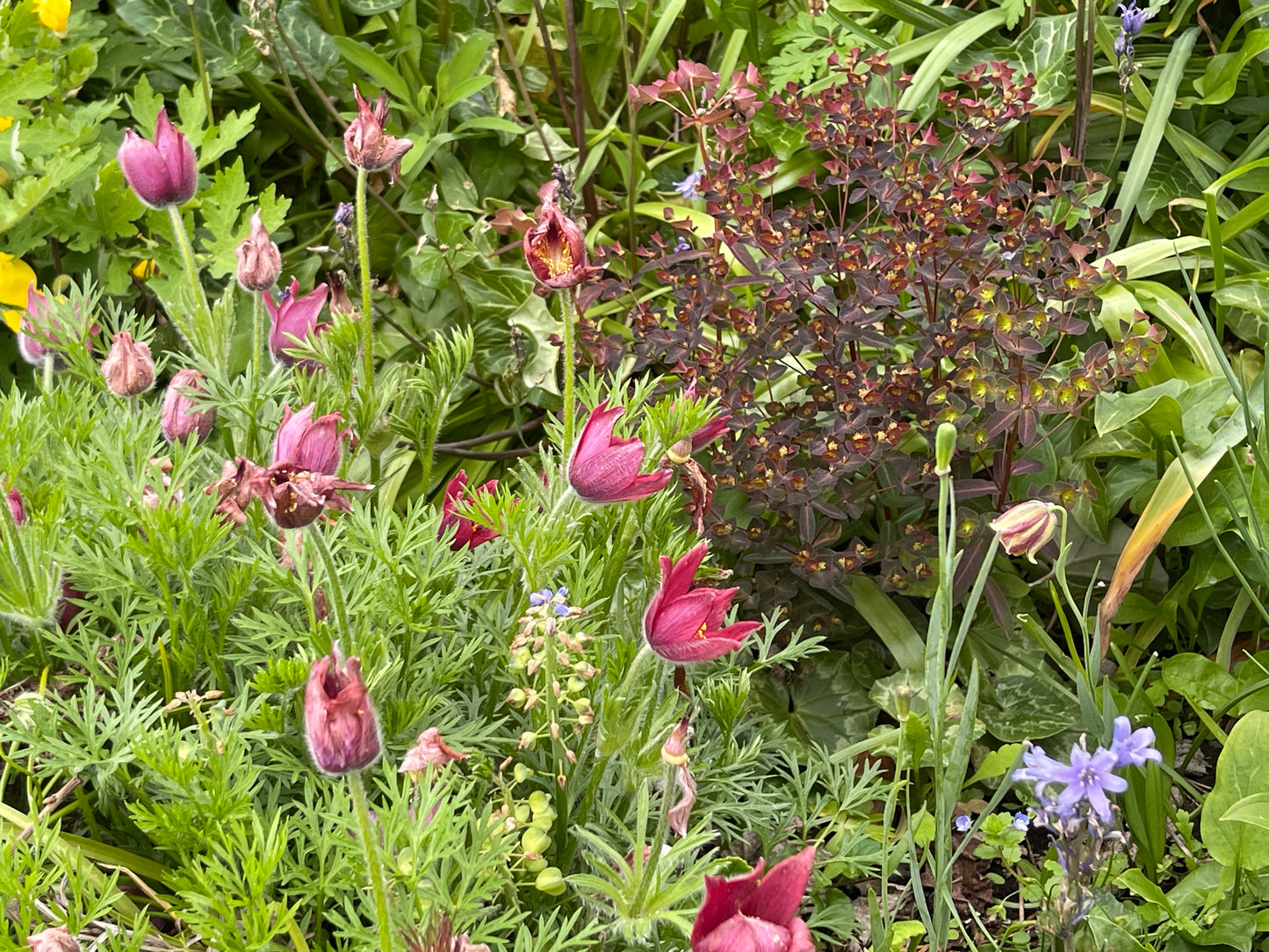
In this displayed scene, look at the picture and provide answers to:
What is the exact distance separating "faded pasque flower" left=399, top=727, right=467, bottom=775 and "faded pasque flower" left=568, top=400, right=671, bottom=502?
27cm

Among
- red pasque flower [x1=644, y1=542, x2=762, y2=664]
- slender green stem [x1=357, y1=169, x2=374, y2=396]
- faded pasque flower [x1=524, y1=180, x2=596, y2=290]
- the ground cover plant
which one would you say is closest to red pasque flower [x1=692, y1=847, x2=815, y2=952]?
the ground cover plant

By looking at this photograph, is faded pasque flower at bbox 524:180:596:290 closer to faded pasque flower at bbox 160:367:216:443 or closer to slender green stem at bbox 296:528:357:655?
slender green stem at bbox 296:528:357:655

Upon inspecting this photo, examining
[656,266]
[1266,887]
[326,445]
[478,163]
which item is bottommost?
[1266,887]

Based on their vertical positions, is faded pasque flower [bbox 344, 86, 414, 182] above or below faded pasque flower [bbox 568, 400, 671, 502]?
above

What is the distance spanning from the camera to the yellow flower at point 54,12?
203 centimetres

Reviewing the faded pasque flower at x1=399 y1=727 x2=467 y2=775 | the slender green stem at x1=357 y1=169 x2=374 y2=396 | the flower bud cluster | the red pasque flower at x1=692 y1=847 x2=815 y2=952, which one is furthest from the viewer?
the slender green stem at x1=357 y1=169 x2=374 y2=396

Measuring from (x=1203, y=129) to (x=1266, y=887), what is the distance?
1541 mm

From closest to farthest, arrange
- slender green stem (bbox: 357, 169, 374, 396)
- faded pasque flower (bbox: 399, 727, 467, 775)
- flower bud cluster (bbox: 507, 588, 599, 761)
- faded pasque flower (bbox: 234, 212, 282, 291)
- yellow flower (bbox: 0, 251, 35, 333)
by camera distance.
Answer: faded pasque flower (bbox: 399, 727, 467, 775), flower bud cluster (bbox: 507, 588, 599, 761), slender green stem (bbox: 357, 169, 374, 396), faded pasque flower (bbox: 234, 212, 282, 291), yellow flower (bbox: 0, 251, 35, 333)

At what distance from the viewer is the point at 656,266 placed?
1771 millimetres

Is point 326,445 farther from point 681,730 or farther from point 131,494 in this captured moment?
point 681,730

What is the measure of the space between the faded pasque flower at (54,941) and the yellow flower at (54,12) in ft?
5.55

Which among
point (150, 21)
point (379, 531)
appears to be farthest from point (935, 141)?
point (150, 21)

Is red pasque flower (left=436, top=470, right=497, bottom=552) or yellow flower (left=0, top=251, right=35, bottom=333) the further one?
yellow flower (left=0, top=251, right=35, bottom=333)

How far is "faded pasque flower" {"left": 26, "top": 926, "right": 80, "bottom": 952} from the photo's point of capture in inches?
34.5
